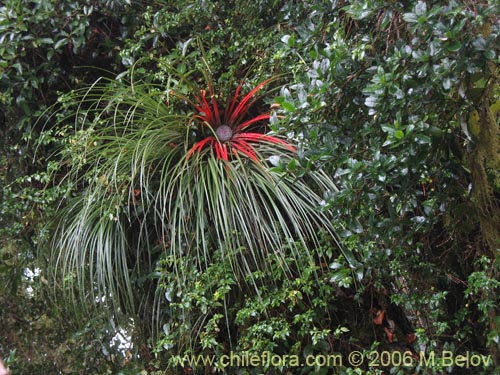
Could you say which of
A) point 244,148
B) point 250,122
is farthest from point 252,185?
point 250,122

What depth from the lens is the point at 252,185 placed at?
2650 mm

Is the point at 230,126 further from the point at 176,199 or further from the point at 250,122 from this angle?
the point at 176,199

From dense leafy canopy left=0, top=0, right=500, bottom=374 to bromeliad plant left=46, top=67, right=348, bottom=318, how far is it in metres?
0.01

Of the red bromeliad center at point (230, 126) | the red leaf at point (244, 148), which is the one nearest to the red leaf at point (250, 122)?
the red bromeliad center at point (230, 126)

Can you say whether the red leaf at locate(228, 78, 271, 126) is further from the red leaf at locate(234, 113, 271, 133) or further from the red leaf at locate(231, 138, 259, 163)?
the red leaf at locate(231, 138, 259, 163)

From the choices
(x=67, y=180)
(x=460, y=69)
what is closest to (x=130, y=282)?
(x=67, y=180)

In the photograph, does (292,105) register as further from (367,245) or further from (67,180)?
(67,180)

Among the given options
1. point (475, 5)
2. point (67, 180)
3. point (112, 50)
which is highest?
point (112, 50)

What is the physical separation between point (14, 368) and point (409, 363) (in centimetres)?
176

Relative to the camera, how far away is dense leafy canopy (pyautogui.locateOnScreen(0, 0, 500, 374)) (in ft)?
6.51

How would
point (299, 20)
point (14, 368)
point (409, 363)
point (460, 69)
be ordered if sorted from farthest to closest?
point (14, 368), point (299, 20), point (409, 363), point (460, 69)

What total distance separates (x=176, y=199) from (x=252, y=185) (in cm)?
31

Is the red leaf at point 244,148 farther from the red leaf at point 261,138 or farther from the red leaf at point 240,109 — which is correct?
the red leaf at point 240,109

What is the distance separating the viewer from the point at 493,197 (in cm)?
226
